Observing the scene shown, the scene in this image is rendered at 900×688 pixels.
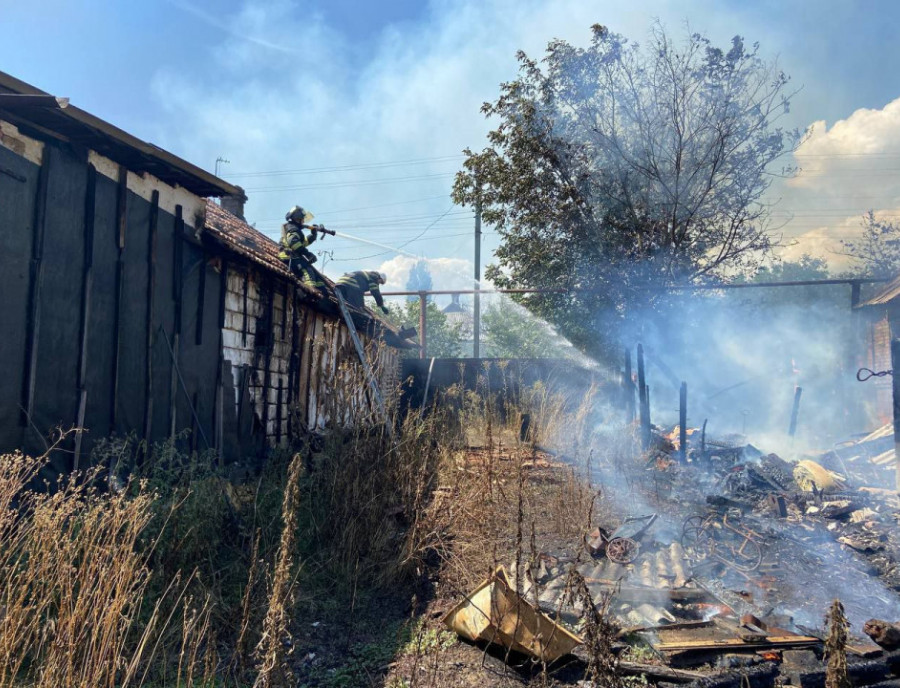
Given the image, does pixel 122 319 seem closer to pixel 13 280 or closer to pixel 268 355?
pixel 13 280

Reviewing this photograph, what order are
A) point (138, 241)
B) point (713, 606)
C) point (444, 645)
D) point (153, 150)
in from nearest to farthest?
point (444, 645) → point (713, 606) → point (153, 150) → point (138, 241)

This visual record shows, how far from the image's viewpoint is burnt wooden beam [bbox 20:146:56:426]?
15.5ft

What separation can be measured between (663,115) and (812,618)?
10.5m

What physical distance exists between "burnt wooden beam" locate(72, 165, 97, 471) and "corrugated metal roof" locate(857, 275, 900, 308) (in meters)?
15.7

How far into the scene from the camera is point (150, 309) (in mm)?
6113

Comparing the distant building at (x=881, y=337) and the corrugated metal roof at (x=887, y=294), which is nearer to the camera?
the corrugated metal roof at (x=887, y=294)

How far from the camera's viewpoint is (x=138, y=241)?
19.8ft

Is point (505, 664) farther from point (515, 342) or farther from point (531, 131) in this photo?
point (515, 342)

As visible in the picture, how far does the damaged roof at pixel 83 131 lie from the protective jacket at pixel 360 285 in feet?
18.4

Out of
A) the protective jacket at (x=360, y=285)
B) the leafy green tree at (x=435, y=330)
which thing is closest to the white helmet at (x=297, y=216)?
the protective jacket at (x=360, y=285)

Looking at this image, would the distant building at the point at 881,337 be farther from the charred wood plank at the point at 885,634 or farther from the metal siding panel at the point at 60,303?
the metal siding panel at the point at 60,303

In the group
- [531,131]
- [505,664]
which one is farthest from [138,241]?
[531,131]

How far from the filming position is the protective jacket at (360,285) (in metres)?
12.3

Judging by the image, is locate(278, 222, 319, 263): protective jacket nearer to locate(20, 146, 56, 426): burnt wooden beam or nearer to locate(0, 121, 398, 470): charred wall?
locate(0, 121, 398, 470): charred wall
